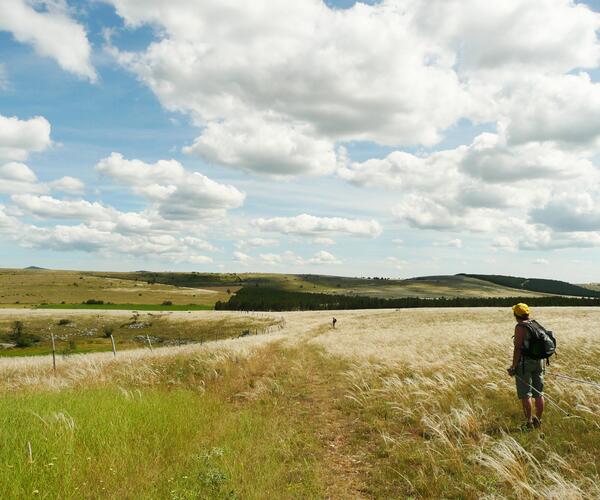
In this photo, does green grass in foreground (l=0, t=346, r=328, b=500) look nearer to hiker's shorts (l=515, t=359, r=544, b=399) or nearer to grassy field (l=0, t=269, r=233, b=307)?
hiker's shorts (l=515, t=359, r=544, b=399)

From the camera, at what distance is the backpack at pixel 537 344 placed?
8.02m

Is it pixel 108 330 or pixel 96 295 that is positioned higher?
pixel 96 295

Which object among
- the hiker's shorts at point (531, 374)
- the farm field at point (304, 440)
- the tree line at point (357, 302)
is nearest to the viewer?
the farm field at point (304, 440)

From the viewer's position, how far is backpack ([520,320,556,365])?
802 centimetres

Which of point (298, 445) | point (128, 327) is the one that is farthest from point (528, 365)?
point (128, 327)

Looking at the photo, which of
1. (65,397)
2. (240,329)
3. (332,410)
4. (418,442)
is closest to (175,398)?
(65,397)

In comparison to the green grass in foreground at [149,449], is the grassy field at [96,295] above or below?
below

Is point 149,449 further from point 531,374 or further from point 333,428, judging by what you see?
point 531,374

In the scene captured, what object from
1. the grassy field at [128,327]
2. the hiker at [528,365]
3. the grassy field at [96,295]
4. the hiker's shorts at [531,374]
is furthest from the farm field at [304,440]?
the grassy field at [96,295]

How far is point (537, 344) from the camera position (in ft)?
26.5

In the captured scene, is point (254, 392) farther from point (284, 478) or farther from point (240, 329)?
point (240, 329)

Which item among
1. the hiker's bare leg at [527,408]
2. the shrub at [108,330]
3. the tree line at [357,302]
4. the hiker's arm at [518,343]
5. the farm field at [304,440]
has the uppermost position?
the hiker's arm at [518,343]

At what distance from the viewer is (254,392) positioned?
39.3 feet

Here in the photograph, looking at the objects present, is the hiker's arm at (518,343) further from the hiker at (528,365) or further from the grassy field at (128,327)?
the grassy field at (128,327)
